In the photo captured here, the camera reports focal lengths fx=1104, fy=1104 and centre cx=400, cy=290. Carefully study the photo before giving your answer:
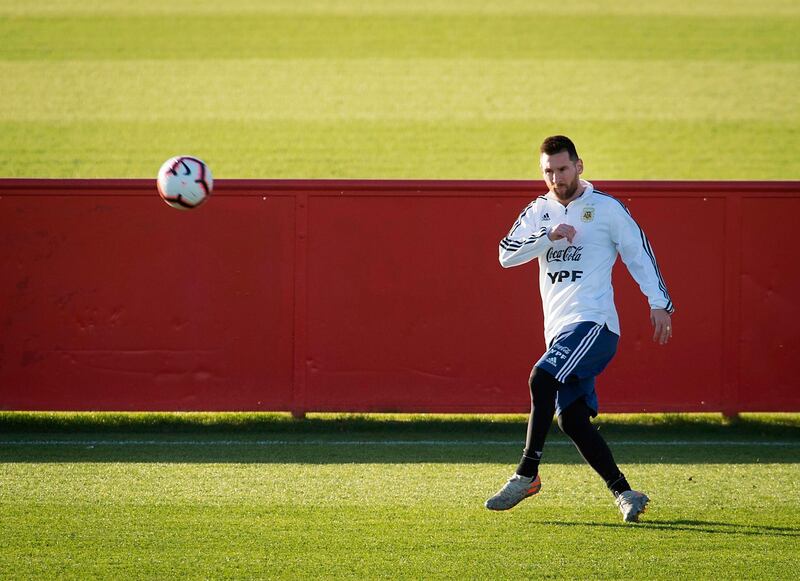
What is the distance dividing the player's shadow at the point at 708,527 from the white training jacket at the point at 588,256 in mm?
940

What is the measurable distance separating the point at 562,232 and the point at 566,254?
0.84ft

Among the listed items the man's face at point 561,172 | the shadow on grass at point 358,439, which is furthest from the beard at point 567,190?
the shadow on grass at point 358,439

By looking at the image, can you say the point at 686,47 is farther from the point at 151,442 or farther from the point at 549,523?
the point at 549,523

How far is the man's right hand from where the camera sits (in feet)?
17.2

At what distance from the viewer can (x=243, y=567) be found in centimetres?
464

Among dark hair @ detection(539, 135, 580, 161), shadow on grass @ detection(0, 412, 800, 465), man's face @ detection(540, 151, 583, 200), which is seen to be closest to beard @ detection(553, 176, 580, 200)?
man's face @ detection(540, 151, 583, 200)

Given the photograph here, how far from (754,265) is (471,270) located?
2.19 meters

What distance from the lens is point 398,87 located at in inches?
759

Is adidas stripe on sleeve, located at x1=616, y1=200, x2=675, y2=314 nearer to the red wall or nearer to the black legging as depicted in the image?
the black legging

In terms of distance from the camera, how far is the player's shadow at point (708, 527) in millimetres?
5270

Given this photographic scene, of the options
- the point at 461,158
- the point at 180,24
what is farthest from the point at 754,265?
the point at 180,24

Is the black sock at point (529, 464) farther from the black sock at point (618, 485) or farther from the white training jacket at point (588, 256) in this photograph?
the white training jacket at point (588, 256)

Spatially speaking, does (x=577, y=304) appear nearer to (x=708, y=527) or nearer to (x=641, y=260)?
(x=641, y=260)

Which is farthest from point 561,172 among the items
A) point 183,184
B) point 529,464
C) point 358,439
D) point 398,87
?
point 398,87
